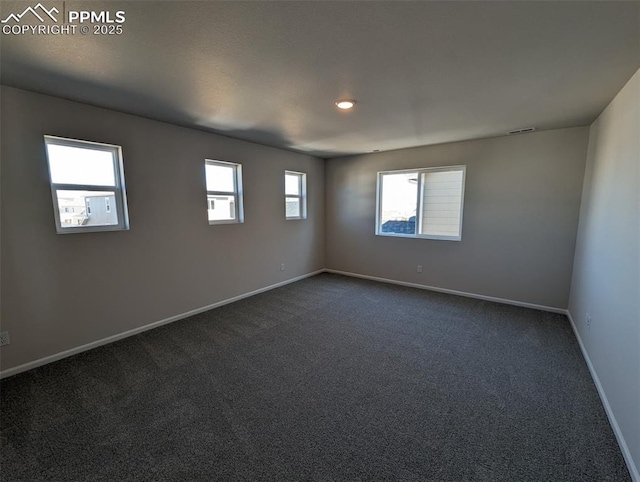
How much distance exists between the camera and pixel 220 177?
13.0ft

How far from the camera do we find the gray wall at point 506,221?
3521 millimetres

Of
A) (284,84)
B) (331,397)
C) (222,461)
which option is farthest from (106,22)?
(331,397)

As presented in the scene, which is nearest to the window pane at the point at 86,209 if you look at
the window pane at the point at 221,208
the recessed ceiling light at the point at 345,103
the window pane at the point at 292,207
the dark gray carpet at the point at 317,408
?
the window pane at the point at 221,208

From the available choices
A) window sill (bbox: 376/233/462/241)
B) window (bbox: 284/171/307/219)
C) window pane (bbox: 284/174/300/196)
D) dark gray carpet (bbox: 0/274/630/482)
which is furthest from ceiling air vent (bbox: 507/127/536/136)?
window pane (bbox: 284/174/300/196)

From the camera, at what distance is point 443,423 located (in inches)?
72.4

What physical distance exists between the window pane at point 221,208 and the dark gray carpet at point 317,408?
1558 millimetres

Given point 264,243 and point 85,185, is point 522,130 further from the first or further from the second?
point 85,185

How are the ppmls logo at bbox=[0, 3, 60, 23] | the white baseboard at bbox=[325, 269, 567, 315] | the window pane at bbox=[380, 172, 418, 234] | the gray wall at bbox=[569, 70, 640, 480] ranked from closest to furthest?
the ppmls logo at bbox=[0, 3, 60, 23] → the gray wall at bbox=[569, 70, 640, 480] → the white baseboard at bbox=[325, 269, 567, 315] → the window pane at bbox=[380, 172, 418, 234]

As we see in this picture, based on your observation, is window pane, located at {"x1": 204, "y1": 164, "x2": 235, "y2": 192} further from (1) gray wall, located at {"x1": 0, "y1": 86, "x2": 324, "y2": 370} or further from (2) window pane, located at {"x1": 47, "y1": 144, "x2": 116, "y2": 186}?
(2) window pane, located at {"x1": 47, "y1": 144, "x2": 116, "y2": 186}

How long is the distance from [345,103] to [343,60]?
75 cm

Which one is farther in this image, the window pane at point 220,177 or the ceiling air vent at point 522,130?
the window pane at point 220,177

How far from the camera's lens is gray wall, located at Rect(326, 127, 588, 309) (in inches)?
139

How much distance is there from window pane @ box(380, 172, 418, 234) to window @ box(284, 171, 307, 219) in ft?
5.03

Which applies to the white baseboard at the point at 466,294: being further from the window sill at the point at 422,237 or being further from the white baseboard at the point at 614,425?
the white baseboard at the point at 614,425
